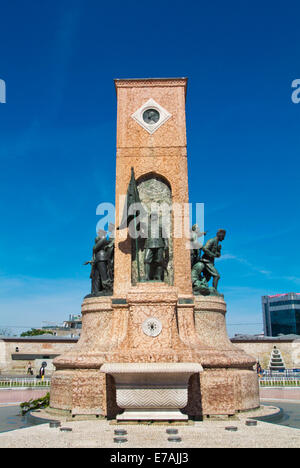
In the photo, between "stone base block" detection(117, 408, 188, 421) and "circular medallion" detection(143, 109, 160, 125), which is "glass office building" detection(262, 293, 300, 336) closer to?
"circular medallion" detection(143, 109, 160, 125)

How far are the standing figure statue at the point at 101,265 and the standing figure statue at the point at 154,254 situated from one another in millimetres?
1611

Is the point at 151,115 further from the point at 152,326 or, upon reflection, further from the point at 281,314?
the point at 281,314

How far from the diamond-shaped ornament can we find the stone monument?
3 centimetres

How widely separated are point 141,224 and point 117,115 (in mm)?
3958

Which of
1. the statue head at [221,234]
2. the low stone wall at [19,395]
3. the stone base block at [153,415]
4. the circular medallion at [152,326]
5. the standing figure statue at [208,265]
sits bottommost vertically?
the low stone wall at [19,395]

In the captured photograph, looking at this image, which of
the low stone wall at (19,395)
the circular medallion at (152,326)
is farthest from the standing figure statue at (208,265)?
the low stone wall at (19,395)

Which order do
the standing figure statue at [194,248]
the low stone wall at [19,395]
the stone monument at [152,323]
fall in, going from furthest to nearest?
the low stone wall at [19,395] < the standing figure statue at [194,248] < the stone monument at [152,323]

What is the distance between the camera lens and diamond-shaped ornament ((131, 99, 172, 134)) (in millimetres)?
13281

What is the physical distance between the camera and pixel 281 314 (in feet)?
299

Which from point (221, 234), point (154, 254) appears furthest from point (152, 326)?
point (221, 234)

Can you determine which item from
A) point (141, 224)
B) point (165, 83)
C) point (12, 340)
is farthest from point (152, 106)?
point (12, 340)

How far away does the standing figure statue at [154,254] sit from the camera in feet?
37.5

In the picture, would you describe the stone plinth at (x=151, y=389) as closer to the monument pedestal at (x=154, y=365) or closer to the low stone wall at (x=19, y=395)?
the monument pedestal at (x=154, y=365)

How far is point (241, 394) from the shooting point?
998cm
